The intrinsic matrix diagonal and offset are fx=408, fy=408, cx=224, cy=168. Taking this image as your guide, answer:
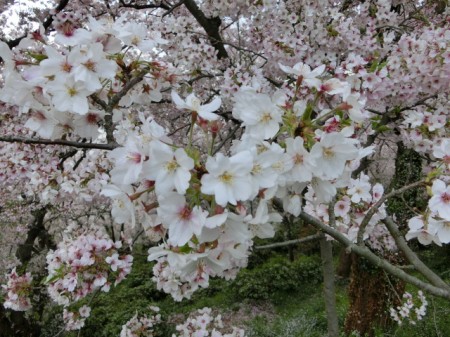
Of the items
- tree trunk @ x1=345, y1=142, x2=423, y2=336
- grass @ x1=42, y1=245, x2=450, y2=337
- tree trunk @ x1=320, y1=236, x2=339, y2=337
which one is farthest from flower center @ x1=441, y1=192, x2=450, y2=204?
grass @ x1=42, y1=245, x2=450, y2=337

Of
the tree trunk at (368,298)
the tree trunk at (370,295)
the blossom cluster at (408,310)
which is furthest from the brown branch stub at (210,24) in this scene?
the blossom cluster at (408,310)

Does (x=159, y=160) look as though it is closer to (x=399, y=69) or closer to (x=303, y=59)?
(x=399, y=69)

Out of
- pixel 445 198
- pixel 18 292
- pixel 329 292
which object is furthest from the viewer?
pixel 329 292

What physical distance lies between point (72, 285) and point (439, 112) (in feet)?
9.72

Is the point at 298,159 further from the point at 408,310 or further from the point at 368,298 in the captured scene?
the point at 368,298

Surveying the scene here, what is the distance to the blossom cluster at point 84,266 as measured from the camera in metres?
2.46

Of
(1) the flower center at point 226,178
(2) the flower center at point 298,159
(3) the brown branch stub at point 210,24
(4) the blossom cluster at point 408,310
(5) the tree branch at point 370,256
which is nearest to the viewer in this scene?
(1) the flower center at point 226,178

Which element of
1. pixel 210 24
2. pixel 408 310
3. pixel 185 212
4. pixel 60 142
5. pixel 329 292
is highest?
pixel 210 24

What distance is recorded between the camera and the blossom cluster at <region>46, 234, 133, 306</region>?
2.46 meters

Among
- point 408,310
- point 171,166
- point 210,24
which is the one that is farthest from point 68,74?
point 408,310

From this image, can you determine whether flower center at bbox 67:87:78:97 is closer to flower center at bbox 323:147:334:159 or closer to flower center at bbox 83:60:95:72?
flower center at bbox 83:60:95:72

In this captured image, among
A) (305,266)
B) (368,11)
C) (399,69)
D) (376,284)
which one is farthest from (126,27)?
(305,266)

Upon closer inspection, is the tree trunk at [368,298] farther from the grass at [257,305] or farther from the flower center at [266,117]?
the flower center at [266,117]

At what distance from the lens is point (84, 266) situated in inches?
98.7
